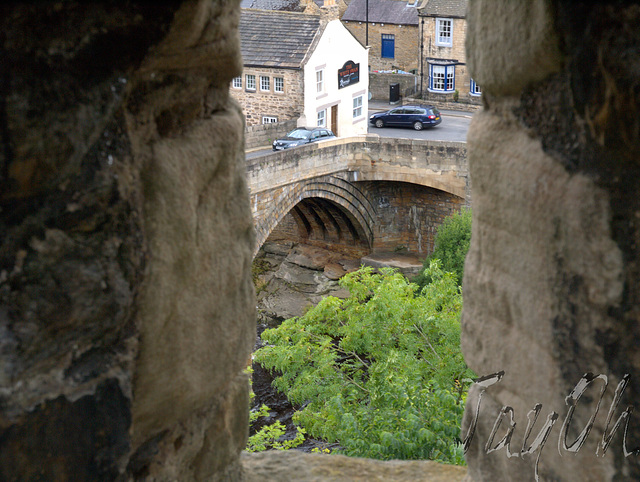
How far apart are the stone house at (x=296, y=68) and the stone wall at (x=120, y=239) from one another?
23.9m

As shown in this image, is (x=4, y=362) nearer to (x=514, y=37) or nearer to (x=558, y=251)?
(x=558, y=251)

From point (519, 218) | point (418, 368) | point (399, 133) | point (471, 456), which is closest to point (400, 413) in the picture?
point (418, 368)

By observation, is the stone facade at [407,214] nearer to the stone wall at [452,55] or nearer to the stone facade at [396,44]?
the stone wall at [452,55]

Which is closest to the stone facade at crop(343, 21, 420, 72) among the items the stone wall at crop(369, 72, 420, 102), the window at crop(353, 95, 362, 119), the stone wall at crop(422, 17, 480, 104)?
the stone wall at crop(369, 72, 420, 102)

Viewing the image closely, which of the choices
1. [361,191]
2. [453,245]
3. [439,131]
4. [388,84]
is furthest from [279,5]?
[453,245]

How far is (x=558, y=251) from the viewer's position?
2.08m

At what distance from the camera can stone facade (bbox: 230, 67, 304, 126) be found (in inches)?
1024

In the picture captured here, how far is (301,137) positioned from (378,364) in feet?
49.7

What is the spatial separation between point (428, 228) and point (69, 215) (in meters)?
26.2

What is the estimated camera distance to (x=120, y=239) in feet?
6.33

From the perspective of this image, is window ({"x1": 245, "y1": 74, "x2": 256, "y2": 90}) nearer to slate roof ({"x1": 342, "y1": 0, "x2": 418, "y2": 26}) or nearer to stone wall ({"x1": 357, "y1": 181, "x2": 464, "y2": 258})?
stone wall ({"x1": 357, "y1": 181, "x2": 464, "y2": 258})

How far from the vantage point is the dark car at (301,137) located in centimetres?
2464

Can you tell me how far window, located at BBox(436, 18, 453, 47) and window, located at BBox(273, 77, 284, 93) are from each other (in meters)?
11.8

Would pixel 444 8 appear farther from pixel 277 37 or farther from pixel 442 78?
pixel 277 37
